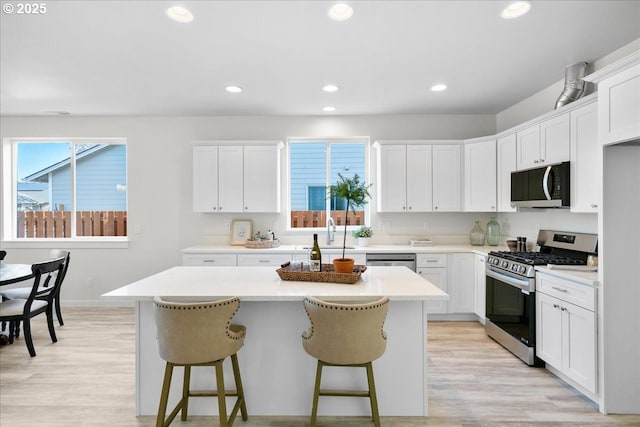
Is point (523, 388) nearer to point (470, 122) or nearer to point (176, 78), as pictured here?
point (470, 122)

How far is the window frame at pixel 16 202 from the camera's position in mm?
5148

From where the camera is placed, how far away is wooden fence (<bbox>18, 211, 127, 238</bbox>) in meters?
5.29

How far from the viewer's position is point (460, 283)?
176 inches

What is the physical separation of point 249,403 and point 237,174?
3.02 meters

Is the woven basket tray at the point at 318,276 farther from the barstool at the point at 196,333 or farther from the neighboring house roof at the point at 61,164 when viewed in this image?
the neighboring house roof at the point at 61,164

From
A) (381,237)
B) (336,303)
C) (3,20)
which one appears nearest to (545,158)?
(381,237)

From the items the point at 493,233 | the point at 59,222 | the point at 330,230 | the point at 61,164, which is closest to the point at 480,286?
the point at 493,233

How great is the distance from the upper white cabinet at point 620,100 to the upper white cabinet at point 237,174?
3.40 metres

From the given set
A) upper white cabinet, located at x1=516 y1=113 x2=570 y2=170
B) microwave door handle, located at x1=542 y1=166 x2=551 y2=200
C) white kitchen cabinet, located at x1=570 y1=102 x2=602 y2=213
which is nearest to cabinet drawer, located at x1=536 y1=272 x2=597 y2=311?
white kitchen cabinet, located at x1=570 y1=102 x2=602 y2=213

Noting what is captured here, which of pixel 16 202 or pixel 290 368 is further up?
pixel 16 202

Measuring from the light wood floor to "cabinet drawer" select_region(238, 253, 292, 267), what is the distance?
4.78 ft

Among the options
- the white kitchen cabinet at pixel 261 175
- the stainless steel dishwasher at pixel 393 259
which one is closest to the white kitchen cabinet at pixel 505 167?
the stainless steel dishwasher at pixel 393 259

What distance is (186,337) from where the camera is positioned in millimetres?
1986

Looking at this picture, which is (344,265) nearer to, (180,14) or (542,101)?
(180,14)
